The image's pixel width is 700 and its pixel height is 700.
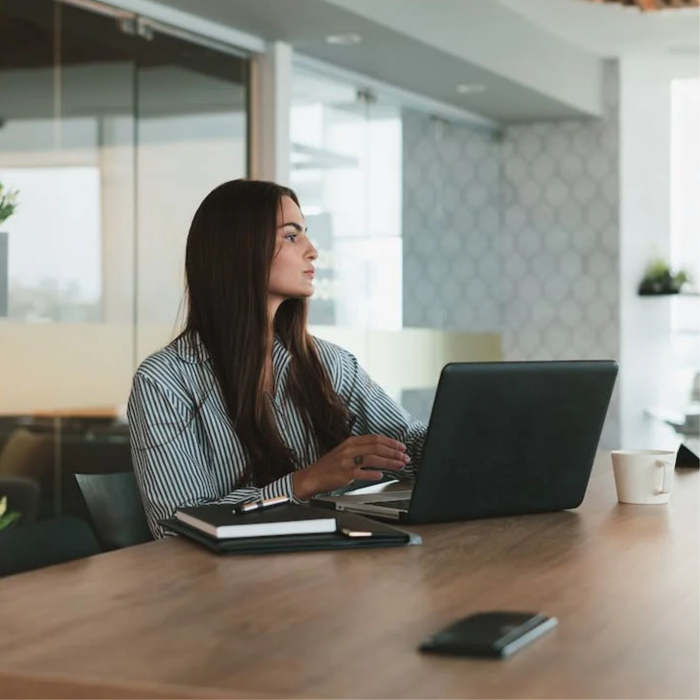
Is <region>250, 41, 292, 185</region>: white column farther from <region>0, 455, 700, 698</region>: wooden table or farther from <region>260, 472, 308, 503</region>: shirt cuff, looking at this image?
<region>0, 455, 700, 698</region>: wooden table

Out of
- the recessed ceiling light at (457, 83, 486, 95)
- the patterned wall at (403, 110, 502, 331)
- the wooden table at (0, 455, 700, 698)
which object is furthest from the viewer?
the patterned wall at (403, 110, 502, 331)

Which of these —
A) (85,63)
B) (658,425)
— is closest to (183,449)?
(85,63)

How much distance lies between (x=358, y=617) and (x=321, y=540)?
0.36 meters

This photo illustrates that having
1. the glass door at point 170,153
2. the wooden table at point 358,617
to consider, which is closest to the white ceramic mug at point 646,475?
the wooden table at point 358,617

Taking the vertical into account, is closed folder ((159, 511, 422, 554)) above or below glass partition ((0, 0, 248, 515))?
below

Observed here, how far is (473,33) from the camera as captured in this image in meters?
5.28

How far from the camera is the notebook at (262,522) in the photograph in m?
1.49

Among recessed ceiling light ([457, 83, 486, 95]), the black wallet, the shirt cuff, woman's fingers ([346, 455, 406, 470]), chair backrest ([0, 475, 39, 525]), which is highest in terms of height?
recessed ceiling light ([457, 83, 486, 95])

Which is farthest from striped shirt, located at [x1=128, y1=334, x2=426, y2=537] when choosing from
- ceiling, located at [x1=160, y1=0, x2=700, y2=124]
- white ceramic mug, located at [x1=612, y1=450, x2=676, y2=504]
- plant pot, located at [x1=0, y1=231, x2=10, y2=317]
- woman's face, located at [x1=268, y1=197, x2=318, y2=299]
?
ceiling, located at [x1=160, y1=0, x2=700, y2=124]

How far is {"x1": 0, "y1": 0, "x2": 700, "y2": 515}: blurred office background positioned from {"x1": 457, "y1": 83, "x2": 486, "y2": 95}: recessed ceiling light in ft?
0.06

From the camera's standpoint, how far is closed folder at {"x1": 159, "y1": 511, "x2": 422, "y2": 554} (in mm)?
1464

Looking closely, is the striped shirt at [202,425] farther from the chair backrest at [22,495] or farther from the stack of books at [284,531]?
the chair backrest at [22,495]

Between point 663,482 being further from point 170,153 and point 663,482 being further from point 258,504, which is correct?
point 170,153

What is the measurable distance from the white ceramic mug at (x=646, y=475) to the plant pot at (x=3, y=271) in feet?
7.50
